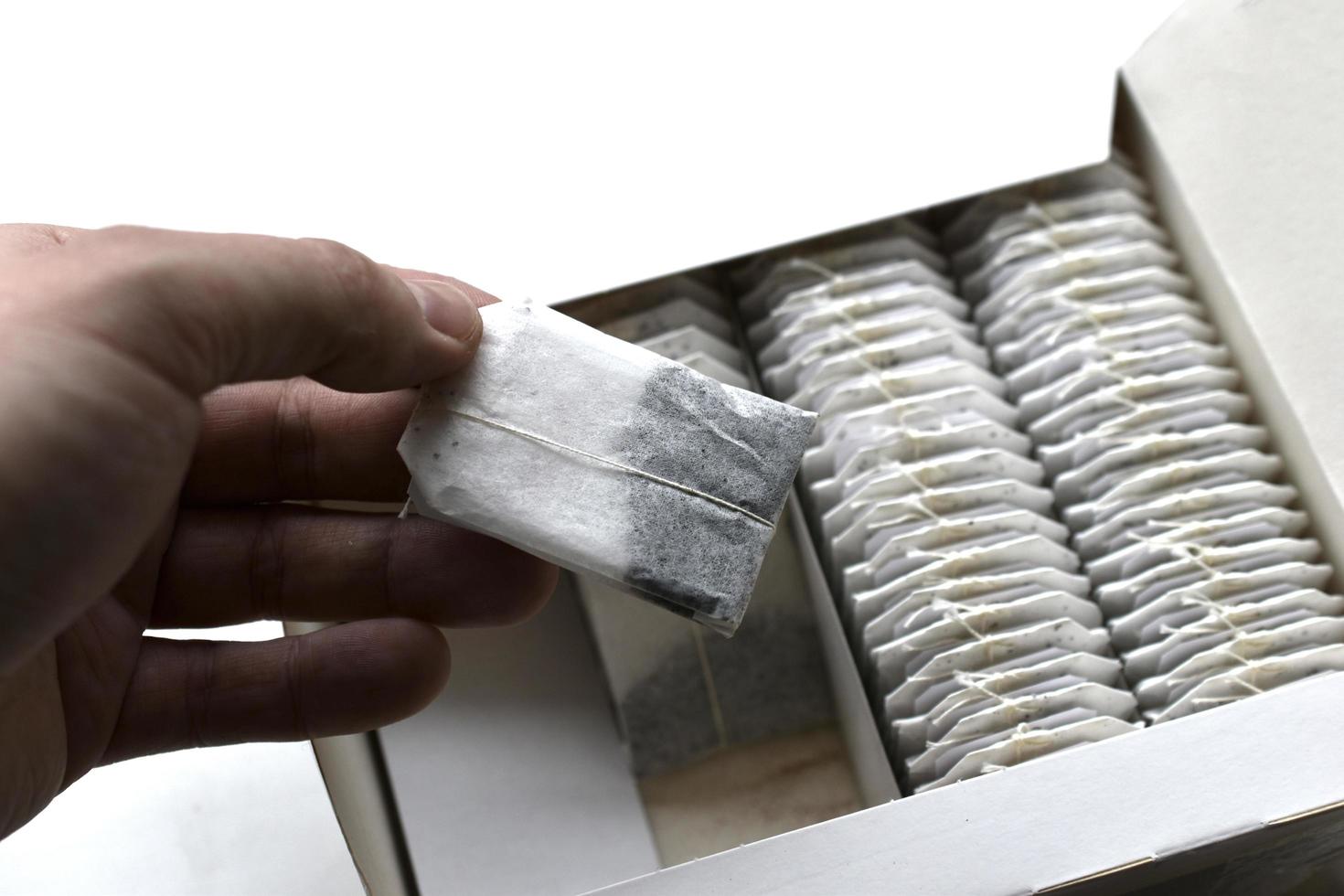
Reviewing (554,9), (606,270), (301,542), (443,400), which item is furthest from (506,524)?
(554,9)

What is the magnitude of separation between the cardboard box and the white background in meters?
0.06

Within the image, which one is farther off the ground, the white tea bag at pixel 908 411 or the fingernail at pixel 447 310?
the fingernail at pixel 447 310

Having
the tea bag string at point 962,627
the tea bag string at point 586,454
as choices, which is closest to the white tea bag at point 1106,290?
the tea bag string at point 962,627

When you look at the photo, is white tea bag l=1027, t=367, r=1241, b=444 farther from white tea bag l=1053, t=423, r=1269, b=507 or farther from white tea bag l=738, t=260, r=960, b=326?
white tea bag l=738, t=260, r=960, b=326

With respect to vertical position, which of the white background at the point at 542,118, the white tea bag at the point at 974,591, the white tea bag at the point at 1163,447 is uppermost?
the white background at the point at 542,118

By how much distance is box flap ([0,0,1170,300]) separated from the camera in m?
1.14

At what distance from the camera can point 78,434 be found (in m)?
0.57

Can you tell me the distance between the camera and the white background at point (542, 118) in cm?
114

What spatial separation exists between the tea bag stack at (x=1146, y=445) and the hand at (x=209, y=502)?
56 cm

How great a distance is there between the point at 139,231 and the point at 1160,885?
942 mm

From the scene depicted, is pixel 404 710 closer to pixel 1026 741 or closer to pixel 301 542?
pixel 301 542

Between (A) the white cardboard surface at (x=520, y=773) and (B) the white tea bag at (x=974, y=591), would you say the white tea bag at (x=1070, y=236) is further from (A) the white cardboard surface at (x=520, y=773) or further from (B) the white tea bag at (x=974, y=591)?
(A) the white cardboard surface at (x=520, y=773)

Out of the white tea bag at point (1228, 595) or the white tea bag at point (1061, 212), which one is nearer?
the white tea bag at point (1228, 595)

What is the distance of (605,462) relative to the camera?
2.50 feet
